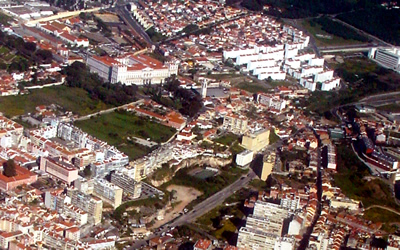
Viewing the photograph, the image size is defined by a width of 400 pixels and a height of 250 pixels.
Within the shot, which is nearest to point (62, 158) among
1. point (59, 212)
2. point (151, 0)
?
point (59, 212)

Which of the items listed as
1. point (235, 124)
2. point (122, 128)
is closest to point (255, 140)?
point (235, 124)

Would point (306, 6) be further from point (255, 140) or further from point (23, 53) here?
point (255, 140)

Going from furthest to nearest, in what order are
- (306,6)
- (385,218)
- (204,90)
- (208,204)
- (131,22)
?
(306,6) < (131,22) < (204,90) < (385,218) < (208,204)

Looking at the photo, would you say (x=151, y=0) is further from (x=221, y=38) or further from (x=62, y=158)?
(x=62, y=158)

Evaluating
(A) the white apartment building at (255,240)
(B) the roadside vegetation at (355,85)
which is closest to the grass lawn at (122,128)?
(A) the white apartment building at (255,240)

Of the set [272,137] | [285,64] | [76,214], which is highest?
[76,214]

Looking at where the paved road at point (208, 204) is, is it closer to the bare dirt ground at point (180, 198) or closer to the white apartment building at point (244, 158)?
the bare dirt ground at point (180, 198)
